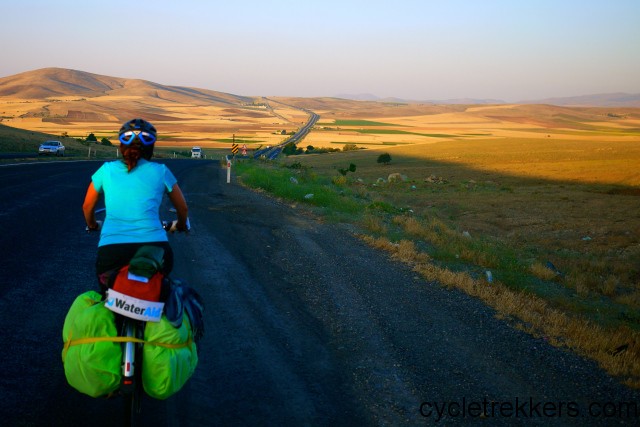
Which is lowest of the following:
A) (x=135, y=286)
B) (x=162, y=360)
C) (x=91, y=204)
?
(x=162, y=360)

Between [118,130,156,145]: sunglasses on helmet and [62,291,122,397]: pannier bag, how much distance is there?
1173mm

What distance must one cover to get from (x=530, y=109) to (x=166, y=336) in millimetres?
203696

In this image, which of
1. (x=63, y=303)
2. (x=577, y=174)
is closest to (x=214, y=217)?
(x=63, y=303)

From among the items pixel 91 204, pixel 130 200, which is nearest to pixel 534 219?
pixel 91 204

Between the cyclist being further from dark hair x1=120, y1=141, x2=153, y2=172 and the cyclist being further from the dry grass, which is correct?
the dry grass

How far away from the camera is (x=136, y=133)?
14.0 ft

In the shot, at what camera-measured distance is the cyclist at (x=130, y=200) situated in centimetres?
416

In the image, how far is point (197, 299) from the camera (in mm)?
4324

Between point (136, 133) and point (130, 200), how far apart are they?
48 centimetres

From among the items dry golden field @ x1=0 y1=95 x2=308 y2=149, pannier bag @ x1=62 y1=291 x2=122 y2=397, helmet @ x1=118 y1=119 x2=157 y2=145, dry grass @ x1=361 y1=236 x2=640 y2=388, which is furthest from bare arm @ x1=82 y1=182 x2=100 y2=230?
dry golden field @ x1=0 y1=95 x2=308 y2=149

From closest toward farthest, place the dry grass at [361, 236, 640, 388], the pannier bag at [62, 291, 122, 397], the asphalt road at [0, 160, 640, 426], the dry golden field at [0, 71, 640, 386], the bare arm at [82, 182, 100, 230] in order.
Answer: the pannier bag at [62, 291, 122, 397], the bare arm at [82, 182, 100, 230], the asphalt road at [0, 160, 640, 426], the dry grass at [361, 236, 640, 388], the dry golden field at [0, 71, 640, 386]

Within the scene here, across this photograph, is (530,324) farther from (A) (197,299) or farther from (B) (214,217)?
(B) (214,217)

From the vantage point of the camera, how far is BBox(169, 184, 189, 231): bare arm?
4.40m

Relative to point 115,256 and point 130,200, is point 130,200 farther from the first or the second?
point 115,256
